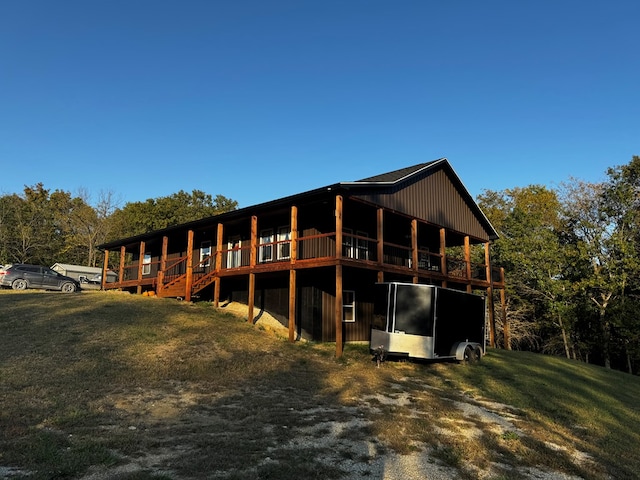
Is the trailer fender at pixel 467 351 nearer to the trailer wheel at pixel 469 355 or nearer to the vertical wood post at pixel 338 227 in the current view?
the trailer wheel at pixel 469 355

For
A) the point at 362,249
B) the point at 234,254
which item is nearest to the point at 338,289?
the point at 362,249

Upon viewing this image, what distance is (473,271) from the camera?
83.4 ft

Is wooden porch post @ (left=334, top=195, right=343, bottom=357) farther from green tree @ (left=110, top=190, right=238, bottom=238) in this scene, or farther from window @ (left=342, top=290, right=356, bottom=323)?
green tree @ (left=110, top=190, right=238, bottom=238)

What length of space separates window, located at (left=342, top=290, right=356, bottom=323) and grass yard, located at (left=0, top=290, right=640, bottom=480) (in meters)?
4.11

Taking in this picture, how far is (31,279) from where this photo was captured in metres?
26.2

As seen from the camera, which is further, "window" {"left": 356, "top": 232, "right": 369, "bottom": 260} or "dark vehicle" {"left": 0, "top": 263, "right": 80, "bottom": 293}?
"dark vehicle" {"left": 0, "top": 263, "right": 80, "bottom": 293}

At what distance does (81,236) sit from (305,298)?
47.0 meters

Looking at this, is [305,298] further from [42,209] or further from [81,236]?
[42,209]

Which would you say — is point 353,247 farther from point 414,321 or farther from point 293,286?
point 414,321

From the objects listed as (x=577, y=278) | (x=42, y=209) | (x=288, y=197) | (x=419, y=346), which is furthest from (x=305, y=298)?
(x=42, y=209)

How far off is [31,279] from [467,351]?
2440 cm

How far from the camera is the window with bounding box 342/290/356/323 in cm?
2009

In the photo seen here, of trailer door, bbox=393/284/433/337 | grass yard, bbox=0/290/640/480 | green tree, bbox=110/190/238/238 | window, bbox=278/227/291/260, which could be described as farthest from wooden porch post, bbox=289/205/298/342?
green tree, bbox=110/190/238/238

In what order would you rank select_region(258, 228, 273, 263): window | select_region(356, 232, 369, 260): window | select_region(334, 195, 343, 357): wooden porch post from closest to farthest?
1. select_region(334, 195, 343, 357): wooden porch post
2. select_region(356, 232, 369, 260): window
3. select_region(258, 228, 273, 263): window
